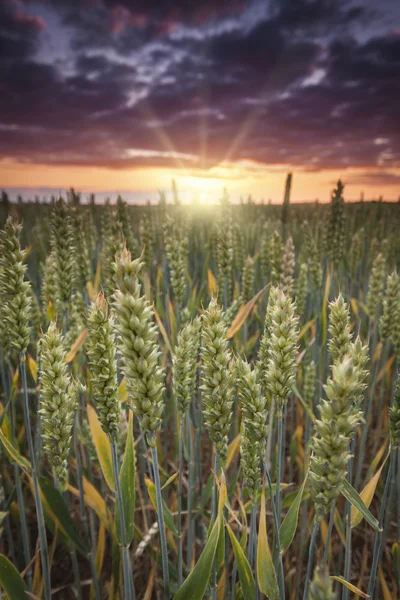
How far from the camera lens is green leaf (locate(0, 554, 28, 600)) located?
1.28m

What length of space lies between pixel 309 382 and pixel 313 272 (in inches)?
39.5

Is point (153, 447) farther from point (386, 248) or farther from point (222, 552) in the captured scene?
point (386, 248)

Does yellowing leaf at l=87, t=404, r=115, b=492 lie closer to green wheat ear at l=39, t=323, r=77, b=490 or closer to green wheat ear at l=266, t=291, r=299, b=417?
green wheat ear at l=39, t=323, r=77, b=490

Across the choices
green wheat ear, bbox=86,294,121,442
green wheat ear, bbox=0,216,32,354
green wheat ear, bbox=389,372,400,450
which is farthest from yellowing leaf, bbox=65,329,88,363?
green wheat ear, bbox=389,372,400,450

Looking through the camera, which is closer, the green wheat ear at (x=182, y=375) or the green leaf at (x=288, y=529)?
the green leaf at (x=288, y=529)

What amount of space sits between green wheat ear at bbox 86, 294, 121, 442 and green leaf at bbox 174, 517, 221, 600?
450 mm

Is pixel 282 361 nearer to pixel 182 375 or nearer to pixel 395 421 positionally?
pixel 182 375

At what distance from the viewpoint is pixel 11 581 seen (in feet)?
4.25

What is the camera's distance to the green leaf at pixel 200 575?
1.10 metres

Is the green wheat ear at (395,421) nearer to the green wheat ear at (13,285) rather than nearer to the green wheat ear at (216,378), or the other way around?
the green wheat ear at (216,378)

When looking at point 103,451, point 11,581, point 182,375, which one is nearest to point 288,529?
point 182,375

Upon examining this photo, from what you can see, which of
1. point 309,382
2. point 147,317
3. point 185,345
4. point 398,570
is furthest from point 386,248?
point 147,317

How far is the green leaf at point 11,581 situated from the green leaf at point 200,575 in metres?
0.62

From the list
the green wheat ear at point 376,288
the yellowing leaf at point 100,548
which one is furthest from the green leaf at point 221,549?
the green wheat ear at point 376,288
